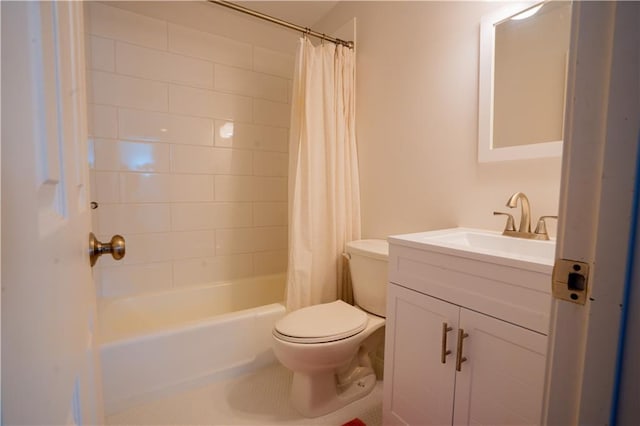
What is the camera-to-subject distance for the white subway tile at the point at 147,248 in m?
1.96

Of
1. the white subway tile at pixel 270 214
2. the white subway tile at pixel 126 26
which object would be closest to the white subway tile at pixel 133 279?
the white subway tile at pixel 270 214

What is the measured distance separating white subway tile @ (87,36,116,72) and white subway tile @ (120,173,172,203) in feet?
2.10

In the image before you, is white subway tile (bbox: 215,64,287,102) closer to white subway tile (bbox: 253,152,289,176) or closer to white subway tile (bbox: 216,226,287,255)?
white subway tile (bbox: 253,152,289,176)

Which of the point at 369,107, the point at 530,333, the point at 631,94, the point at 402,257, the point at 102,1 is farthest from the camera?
the point at 369,107

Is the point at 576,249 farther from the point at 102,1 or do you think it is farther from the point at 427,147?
the point at 102,1

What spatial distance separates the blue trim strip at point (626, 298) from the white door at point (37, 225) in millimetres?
584

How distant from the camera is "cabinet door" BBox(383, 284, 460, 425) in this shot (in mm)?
1039

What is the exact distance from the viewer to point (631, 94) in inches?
13.6

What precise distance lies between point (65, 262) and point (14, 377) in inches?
7.1

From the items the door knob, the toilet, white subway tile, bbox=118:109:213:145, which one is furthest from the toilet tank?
white subway tile, bbox=118:109:213:145

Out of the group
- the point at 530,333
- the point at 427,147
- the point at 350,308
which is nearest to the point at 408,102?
the point at 427,147

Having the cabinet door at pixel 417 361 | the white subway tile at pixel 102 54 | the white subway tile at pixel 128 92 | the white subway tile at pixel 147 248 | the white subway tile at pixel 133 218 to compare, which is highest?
the white subway tile at pixel 102 54

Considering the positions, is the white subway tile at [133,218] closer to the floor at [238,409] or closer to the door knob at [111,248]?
the floor at [238,409]

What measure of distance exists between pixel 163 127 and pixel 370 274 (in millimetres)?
1618
